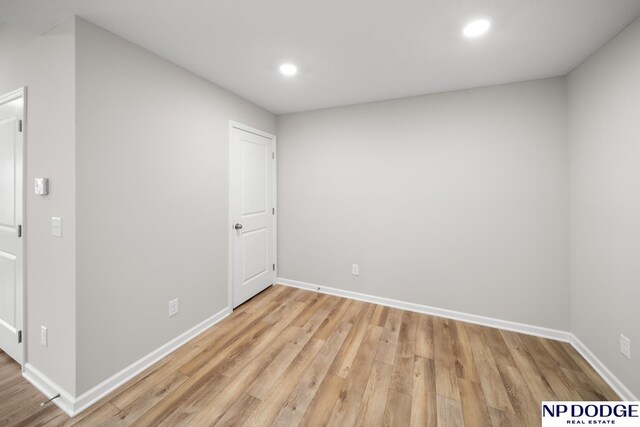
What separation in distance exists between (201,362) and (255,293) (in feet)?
4.08

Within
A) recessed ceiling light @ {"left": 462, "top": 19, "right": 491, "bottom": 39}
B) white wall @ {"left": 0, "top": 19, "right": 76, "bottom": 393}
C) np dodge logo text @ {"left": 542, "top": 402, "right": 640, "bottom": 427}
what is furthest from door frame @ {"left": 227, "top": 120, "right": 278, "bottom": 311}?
np dodge logo text @ {"left": 542, "top": 402, "right": 640, "bottom": 427}

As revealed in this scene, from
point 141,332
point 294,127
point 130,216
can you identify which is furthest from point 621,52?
point 141,332

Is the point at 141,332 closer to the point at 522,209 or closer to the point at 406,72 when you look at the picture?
the point at 406,72

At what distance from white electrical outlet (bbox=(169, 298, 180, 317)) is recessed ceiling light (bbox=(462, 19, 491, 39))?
9.94ft

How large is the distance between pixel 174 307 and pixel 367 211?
2237mm

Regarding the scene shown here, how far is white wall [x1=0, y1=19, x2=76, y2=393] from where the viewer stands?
4.98 ft

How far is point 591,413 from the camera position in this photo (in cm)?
153

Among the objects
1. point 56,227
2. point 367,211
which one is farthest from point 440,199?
point 56,227

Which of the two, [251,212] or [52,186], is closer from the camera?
[52,186]

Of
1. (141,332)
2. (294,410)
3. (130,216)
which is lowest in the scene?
(294,410)

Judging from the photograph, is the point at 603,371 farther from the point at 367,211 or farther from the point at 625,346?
the point at 367,211

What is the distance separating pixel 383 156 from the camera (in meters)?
2.96

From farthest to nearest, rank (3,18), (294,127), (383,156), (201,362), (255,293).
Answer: (294,127) → (255,293) → (383,156) → (201,362) → (3,18)

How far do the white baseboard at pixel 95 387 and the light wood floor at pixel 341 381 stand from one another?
4cm
